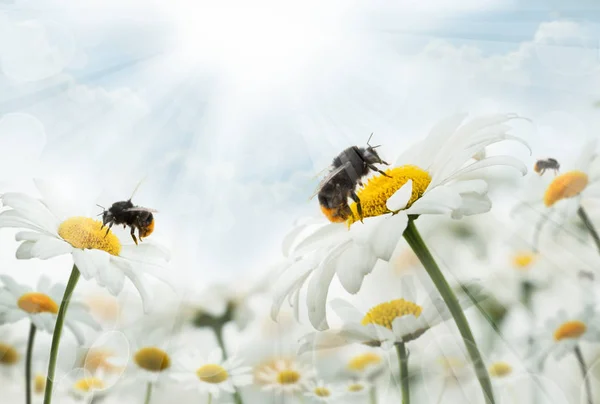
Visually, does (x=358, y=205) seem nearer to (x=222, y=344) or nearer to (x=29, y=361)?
(x=222, y=344)

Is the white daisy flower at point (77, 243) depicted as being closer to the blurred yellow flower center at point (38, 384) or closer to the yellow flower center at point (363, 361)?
the blurred yellow flower center at point (38, 384)

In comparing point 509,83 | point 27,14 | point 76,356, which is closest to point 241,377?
point 76,356

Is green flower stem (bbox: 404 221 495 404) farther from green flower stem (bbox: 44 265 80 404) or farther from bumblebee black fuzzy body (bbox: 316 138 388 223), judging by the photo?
green flower stem (bbox: 44 265 80 404)

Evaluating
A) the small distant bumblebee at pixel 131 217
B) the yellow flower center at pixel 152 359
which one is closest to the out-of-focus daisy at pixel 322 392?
the yellow flower center at pixel 152 359

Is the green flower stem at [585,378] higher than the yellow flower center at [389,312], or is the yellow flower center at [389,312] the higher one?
the yellow flower center at [389,312]

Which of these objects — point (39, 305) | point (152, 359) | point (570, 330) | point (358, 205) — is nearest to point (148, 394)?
point (152, 359)

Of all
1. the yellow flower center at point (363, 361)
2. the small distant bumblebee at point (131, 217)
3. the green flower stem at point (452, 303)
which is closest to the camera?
the green flower stem at point (452, 303)

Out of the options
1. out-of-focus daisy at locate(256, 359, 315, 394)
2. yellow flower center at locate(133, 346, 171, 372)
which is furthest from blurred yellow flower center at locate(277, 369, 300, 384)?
yellow flower center at locate(133, 346, 171, 372)
